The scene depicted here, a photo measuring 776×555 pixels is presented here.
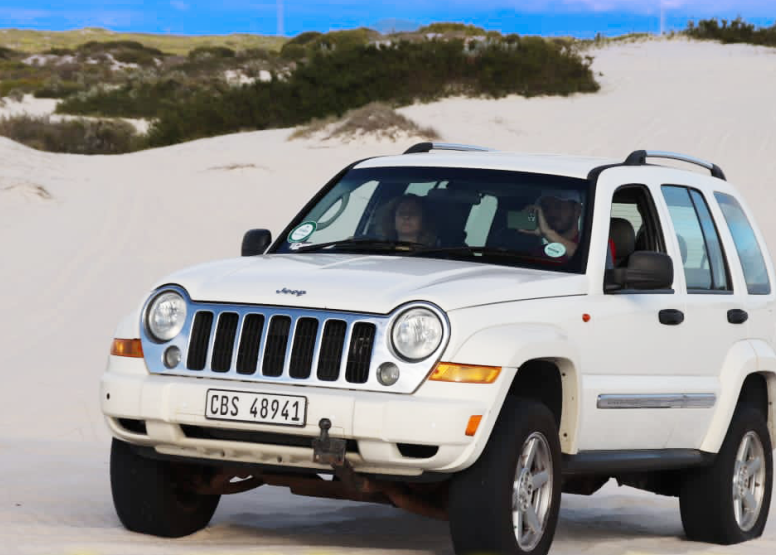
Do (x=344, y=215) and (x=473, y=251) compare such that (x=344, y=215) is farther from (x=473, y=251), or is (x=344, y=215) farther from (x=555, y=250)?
(x=555, y=250)

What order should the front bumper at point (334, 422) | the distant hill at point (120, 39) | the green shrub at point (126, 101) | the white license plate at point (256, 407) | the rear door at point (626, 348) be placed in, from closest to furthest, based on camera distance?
the front bumper at point (334, 422)
the white license plate at point (256, 407)
the rear door at point (626, 348)
the green shrub at point (126, 101)
the distant hill at point (120, 39)

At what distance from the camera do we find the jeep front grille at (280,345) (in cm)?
592

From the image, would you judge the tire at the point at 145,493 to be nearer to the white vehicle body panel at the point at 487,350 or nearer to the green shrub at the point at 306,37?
the white vehicle body panel at the point at 487,350

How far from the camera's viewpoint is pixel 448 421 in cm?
578

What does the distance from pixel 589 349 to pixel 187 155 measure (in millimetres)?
22225

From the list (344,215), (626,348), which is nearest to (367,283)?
(626,348)

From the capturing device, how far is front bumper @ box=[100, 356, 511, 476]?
5.78 metres

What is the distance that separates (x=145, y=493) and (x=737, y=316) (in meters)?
3.26

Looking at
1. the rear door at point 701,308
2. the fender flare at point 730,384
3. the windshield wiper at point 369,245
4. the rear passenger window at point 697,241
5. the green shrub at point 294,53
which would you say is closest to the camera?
the windshield wiper at point 369,245

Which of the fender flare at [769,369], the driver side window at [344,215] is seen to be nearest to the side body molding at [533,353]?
the driver side window at [344,215]

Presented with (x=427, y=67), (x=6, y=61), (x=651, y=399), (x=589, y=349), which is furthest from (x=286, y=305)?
(x=6, y=61)

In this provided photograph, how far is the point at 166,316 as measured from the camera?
636 centimetres

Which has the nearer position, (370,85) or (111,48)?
(370,85)

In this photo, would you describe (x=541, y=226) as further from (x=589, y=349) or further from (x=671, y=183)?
(x=671, y=183)
